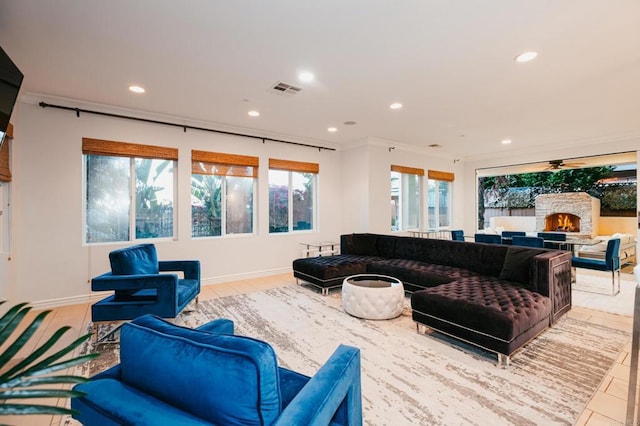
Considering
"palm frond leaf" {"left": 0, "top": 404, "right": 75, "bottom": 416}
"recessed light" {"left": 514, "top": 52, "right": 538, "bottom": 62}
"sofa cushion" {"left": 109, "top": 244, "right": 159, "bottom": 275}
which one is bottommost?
"sofa cushion" {"left": 109, "top": 244, "right": 159, "bottom": 275}

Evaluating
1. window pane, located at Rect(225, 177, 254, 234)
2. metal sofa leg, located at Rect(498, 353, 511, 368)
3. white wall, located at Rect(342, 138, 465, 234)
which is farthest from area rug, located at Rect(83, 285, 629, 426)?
white wall, located at Rect(342, 138, 465, 234)

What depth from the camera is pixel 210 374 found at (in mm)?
897

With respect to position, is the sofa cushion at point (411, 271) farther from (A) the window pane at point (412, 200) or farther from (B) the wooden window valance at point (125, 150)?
(B) the wooden window valance at point (125, 150)

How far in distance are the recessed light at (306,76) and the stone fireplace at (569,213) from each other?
28.9ft

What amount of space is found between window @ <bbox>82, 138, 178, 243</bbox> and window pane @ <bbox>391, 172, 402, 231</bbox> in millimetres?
4580

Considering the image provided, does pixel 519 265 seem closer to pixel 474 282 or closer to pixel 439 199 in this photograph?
pixel 474 282

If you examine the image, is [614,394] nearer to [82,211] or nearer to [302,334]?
[302,334]

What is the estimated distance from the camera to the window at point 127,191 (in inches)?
168

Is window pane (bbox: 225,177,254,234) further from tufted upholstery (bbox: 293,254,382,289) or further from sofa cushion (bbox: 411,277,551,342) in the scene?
sofa cushion (bbox: 411,277,551,342)

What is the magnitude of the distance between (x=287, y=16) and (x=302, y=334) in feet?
9.39

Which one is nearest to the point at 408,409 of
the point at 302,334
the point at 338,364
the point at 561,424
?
the point at 561,424

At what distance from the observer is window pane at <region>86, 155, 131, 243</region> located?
4.28 metres

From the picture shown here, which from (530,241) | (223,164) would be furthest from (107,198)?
(530,241)

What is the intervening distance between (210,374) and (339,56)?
2.88m
